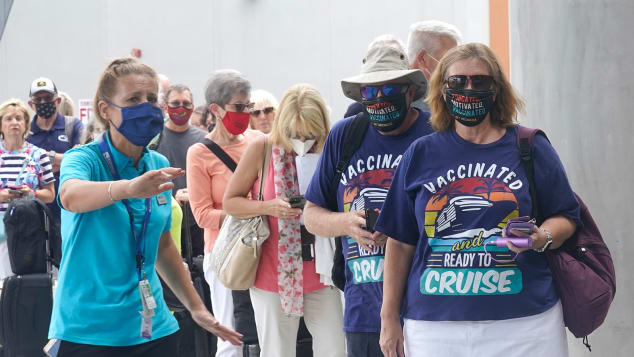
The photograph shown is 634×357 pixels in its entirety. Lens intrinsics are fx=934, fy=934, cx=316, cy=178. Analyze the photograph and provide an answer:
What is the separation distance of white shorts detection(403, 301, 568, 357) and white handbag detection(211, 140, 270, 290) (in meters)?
1.99

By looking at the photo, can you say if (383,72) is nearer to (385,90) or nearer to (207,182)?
(385,90)

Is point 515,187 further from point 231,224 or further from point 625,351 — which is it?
point 231,224

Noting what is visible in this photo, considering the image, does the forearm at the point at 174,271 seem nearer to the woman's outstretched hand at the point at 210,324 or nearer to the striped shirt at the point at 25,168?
the woman's outstretched hand at the point at 210,324

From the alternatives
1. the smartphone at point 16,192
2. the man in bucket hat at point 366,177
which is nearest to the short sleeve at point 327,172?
the man in bucket hat at point 366,177

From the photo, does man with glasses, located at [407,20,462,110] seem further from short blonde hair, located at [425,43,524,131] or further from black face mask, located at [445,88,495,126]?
black face mask, located at [445,88,495,126]

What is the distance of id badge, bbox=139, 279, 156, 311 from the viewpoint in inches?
143

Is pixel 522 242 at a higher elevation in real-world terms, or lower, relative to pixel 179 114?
lower

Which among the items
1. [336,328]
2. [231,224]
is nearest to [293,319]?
[336,328]

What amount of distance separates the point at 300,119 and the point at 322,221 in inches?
46.2

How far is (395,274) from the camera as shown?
11.3ft

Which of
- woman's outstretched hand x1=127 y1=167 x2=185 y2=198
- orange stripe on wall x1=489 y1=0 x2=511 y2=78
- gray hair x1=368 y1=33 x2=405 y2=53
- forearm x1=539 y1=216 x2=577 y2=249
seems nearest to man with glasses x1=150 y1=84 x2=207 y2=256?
gray hair x1=368 y1=33 x2=405 y2=53

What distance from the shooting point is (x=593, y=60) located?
4.59m

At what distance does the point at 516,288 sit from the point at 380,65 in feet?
4.50

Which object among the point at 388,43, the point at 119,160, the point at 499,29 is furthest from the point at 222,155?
the point at 499,29
